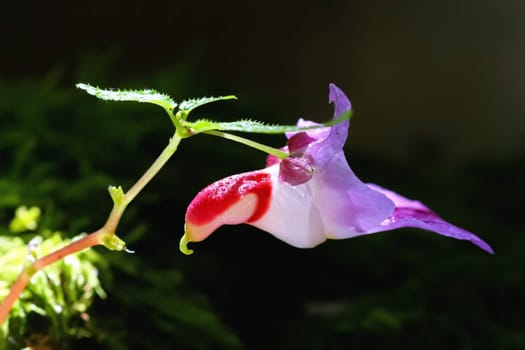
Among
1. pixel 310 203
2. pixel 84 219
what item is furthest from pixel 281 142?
pixel 310 203

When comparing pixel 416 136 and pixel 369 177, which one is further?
pixel 416 136

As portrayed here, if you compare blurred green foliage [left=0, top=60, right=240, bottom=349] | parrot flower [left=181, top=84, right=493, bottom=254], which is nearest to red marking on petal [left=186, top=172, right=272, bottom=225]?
parrot flower [left=181, top=84, right=493, bottom=254]

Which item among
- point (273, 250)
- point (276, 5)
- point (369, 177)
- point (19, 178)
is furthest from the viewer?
point (276, 5)

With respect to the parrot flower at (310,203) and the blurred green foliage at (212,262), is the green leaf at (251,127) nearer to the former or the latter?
the parrot flower at (310,203)

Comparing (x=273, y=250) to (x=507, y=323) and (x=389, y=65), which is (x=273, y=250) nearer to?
(x=507, y=323)

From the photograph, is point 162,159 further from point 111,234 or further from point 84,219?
point 84,219

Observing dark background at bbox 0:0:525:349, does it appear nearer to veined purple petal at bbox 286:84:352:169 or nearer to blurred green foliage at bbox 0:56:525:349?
blurred green foliage at bbox 0:56:525:349

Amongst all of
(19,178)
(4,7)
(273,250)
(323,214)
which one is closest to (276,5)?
(4,7)
